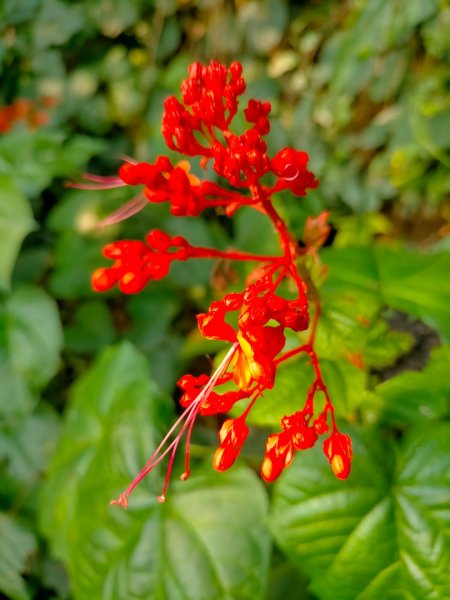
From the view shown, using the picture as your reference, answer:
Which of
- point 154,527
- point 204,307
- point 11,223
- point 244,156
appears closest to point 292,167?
point 244,156

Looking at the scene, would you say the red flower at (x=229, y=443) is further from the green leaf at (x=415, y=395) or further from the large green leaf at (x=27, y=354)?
the large green leaf at (x=27, y=354)

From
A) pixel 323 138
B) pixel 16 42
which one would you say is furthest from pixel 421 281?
pixel 16 42

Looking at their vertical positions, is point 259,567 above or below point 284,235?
below

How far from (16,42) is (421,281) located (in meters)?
1.28

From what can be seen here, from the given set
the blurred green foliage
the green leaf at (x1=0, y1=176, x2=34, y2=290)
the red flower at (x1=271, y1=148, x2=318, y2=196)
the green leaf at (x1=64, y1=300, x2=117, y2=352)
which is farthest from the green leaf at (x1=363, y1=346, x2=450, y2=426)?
the green leaf at (x1=64, y1=300, x2=117, y2=352)

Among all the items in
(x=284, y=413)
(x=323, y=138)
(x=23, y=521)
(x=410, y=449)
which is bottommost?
(x=23, y=521)

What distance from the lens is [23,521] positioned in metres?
1.33

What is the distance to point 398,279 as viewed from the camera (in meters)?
0.78

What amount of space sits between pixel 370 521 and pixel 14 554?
86 centimetres

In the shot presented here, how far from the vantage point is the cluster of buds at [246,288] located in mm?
532

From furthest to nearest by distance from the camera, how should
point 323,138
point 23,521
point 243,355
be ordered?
point 323,138 < point 23,521 < point 243,355

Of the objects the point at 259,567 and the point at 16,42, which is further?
the point at 16,42

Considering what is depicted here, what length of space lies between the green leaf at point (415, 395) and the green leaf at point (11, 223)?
62 cm

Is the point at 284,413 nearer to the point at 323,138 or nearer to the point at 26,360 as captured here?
the point at 26,360
